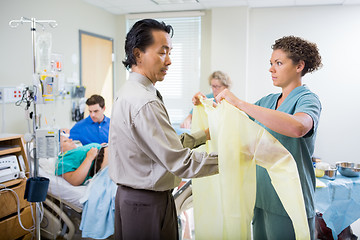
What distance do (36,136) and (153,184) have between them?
1.25m

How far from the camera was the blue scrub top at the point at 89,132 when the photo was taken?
3549 millimetres

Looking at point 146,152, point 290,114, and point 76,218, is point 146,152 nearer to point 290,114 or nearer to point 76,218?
point 290,114

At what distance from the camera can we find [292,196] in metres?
1.21

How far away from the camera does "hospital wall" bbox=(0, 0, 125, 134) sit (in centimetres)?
314

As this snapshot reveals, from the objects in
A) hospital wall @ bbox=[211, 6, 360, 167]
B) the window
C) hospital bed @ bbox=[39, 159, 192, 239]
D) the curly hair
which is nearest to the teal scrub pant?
the curly hair

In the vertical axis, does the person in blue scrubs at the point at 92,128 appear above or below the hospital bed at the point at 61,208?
above

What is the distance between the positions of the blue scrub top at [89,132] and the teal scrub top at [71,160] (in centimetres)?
73

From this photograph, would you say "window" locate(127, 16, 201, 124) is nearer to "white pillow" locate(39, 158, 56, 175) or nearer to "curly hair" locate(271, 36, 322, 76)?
"white pillow" locate(39, 158, 56, 175)

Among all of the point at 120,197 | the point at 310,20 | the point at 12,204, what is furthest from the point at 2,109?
the point at 310,20

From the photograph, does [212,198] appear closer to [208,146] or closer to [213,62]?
[208,146]

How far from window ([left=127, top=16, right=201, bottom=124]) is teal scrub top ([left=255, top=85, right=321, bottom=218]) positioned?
3.72 meters

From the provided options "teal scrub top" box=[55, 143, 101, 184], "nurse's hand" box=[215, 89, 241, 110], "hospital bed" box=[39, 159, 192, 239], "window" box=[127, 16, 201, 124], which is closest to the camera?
"nurse's hand" box=[215, 89, 241, 110]

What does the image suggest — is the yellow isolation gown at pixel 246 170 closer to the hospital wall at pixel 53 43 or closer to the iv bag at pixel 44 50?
the iv bag at pixel 44 50

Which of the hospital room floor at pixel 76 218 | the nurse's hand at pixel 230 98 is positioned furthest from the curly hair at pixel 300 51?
the hospital room floor at pixel 76 218
